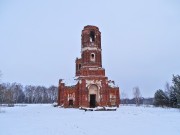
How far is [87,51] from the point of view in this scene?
1566 inches

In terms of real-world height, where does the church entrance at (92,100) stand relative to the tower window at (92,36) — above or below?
below

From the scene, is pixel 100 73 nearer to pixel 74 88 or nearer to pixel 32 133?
pixel 74 88

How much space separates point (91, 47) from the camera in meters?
39.9

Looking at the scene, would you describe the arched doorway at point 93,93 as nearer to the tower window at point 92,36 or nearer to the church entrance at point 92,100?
the church entrance at point 92,100

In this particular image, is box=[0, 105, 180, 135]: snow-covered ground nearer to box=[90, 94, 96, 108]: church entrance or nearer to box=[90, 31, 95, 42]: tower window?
box=[90, 94, 96, 108]: church entrance

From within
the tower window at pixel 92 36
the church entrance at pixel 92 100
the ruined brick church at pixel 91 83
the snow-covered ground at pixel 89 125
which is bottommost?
the snow-covered ground at pixel 89 125

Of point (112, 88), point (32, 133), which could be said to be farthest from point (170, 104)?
point (32, 133)

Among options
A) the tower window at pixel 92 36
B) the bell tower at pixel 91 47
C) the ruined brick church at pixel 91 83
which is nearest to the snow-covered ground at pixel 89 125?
the ruined brick church at pixel 91 83

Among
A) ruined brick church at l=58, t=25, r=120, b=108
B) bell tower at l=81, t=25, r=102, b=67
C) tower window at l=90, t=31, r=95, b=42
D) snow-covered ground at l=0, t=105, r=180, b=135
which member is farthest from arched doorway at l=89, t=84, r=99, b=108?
snow-covered ground at l=0, t=105, r=180, b=135

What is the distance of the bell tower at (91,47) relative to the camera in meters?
39.6

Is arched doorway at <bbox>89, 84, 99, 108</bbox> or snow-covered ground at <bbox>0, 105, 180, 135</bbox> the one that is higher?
arched doorway at <bbox>89, 84, 99, 108</bbox>

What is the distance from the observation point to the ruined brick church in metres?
37.2

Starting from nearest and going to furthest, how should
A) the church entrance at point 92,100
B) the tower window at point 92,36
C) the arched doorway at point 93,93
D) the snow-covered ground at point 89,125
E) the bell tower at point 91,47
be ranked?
the snow-covered ground at point 89,125
the arched doorway at point 93,93
the church entrance at point 92,100
the bell tower at point 91,47
the tower window at point 92,36

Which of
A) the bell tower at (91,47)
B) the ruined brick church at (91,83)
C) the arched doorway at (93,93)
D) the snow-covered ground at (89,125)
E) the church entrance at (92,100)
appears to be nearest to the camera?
the snow-covered ground at (89,125)
